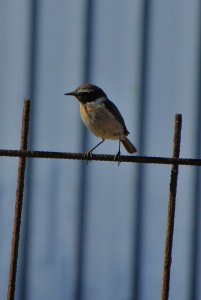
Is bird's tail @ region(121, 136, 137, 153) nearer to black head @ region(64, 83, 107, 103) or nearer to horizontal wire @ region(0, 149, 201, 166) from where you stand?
black head @ region(64, 83, 107, 103)

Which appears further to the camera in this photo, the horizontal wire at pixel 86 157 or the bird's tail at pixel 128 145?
the bird's tail at pixel 128 145

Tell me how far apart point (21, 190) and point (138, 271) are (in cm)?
280

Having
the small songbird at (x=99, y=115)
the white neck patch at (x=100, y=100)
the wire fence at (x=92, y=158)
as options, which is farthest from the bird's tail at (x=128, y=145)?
the wire fence at (x=92, y=158)

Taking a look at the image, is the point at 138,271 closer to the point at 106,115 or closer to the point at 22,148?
the point at 106,115

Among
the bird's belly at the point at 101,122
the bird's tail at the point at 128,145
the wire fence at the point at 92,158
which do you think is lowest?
the wire fence at the point at 92,158

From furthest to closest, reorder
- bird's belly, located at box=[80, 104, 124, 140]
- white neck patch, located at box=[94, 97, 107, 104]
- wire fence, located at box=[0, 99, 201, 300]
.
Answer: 1. white neck patch, located at box=[94, 97, 107, 104]
2. bird's belly, located at box=[80, 104, 124, 140]
3. wire fence, located at box=[0, 99, 201, 300]

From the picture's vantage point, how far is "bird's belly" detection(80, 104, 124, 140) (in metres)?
3.40

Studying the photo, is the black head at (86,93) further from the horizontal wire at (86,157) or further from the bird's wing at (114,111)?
the horizontal wire at (86,157)

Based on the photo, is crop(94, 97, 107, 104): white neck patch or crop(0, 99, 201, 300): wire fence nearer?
crop(0, 99, 201, 300): wire fence

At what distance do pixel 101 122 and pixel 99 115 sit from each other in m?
0.03

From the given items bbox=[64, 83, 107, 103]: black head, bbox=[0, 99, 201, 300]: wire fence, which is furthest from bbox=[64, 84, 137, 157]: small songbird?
bbox=[0, 99, 201, 300]: wire fence

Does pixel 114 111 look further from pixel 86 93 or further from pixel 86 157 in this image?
pixel 86 157

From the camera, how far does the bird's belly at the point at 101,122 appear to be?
134 inches

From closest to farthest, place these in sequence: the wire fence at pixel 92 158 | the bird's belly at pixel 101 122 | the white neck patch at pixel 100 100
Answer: the wire fence at pixel 92 158 → the bird's belly at pixel 101 122 → the white neck patch at pixel 100 100
